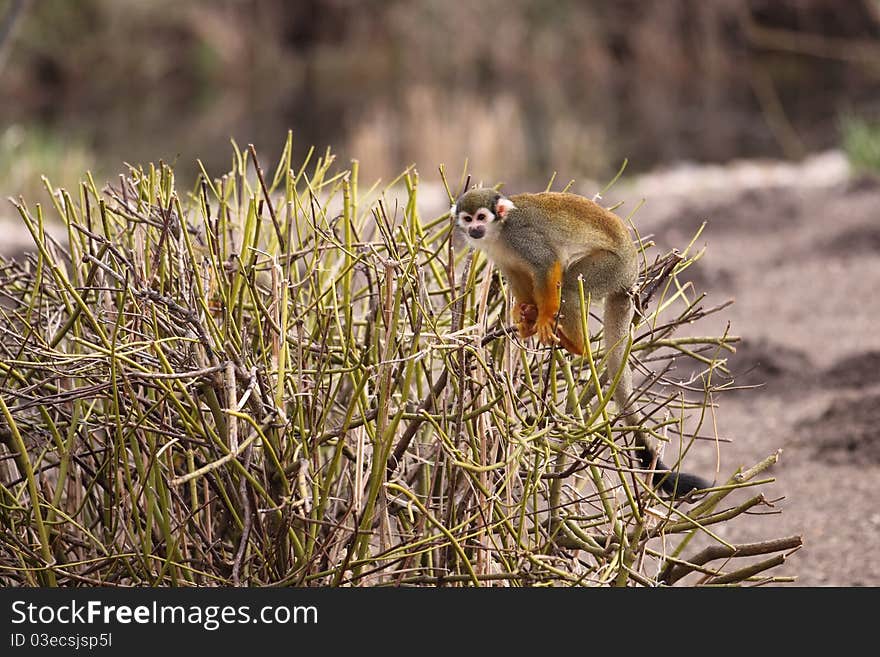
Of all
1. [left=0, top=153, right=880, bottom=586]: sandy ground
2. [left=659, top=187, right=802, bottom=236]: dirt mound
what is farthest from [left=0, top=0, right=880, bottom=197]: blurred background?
[left=0, top=153, right=880, bottom=586]: sandy ground

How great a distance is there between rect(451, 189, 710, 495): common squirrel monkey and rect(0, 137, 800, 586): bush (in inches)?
2.6

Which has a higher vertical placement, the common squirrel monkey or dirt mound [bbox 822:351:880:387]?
dirt mound [bbox 822:351:880:387]

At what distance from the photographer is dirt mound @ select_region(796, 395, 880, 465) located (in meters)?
4.47

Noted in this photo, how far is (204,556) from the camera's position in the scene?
7.24 ft

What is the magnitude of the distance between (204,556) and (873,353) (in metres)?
4.28

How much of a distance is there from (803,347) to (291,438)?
4.77 meters

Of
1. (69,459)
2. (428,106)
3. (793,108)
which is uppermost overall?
(793,108)

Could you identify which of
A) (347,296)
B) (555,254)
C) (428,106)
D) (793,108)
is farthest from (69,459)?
(793,108)

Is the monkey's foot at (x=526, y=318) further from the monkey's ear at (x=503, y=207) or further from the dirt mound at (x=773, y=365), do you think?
the dirt mound at (x=773, y=365)

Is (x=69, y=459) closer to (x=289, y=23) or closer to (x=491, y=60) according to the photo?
(x=491, y=60)

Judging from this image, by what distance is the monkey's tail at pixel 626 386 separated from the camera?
2252 mm

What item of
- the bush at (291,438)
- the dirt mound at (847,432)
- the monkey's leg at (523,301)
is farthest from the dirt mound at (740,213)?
the bush at (291,438)

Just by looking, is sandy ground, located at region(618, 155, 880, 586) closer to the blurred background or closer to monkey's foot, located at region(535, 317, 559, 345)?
monkey's foot, located at region(535, 317, 559, 345)

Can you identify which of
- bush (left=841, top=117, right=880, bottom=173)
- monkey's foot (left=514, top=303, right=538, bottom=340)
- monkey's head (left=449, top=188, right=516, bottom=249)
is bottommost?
monkey's foot (left=514, top=303, right=538, bottom=340)
